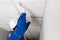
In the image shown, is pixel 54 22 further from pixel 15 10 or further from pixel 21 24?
pixel 15 10

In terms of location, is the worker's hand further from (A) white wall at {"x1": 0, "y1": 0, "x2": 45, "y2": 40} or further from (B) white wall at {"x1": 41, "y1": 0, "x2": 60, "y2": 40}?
(B) white wall at {"x1": 41, "y1": 0, "x2": 60, "y2": 40}

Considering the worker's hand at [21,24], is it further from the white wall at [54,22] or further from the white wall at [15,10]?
the white wall at [54,22]

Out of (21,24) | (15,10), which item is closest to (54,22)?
(21,24)

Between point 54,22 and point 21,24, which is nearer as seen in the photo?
point 54,22

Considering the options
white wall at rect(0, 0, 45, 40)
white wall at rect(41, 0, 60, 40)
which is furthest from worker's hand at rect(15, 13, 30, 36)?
white wall at rect(41, 0, 60, 40)

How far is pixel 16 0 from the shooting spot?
3.33ft

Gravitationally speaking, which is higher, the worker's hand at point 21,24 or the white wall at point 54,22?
the white wall at point 54,22

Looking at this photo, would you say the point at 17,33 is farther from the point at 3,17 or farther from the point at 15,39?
the point at 3,17

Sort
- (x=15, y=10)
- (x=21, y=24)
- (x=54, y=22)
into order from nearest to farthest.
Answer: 1. (x=54, y=22)
2. (x=21, y=24)
3. (x=15, y=10)

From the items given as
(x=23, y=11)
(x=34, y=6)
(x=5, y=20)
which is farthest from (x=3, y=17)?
(x=34, y=6)

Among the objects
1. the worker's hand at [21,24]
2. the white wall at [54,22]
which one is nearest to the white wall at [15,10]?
the worker's hand at [21,24]

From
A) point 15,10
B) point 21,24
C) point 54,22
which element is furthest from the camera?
point 15,10

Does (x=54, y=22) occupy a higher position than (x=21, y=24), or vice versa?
(x=54, y=22)

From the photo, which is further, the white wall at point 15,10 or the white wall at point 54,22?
the white wall at point 15,10
